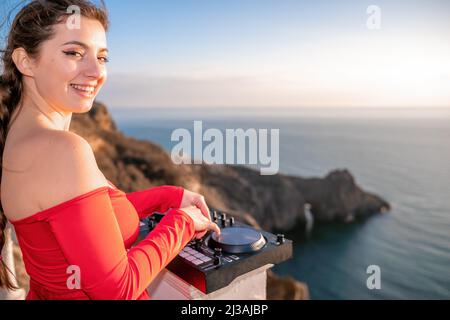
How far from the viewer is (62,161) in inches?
39.7

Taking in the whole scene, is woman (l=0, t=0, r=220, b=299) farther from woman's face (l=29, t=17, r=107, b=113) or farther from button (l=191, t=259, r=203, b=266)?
button (l=191, t=259, r=203, b=266)

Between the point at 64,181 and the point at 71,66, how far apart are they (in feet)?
1.76

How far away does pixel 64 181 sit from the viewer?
1.01m

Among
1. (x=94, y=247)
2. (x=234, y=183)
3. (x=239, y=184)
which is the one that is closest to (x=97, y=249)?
(x=94, y=247)

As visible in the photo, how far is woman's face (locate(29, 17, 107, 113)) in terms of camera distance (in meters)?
1.23

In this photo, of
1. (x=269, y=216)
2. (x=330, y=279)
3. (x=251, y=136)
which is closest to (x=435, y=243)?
(x=330, y=279)

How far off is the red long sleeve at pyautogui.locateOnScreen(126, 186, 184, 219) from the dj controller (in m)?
0.19

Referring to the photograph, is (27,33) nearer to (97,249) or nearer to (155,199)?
(97,249)

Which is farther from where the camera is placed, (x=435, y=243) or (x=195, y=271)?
(x=435, y=243)

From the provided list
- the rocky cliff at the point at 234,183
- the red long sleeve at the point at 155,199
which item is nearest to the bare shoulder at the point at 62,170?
the red long sleeve at the point at 155,199

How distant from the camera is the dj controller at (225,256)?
1330 mm
